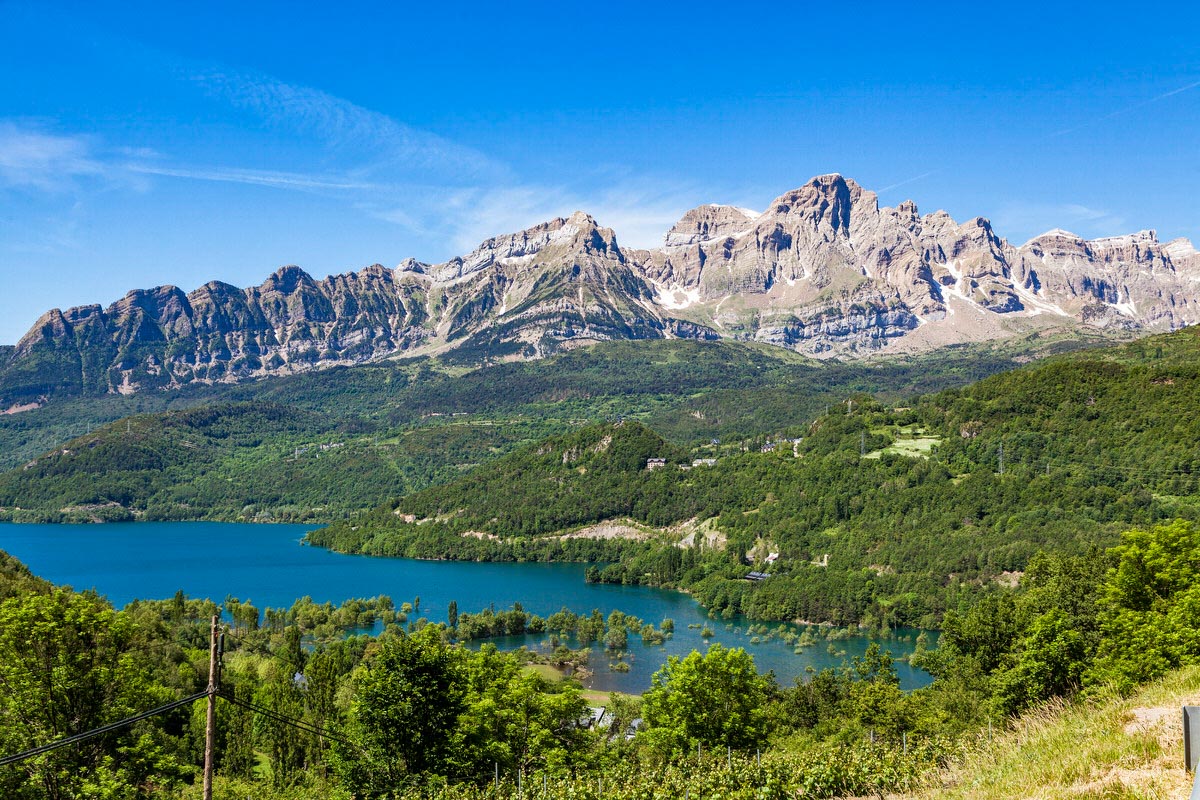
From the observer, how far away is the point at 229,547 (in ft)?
587

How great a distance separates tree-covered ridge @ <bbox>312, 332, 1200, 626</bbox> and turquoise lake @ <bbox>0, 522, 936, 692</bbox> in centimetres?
769

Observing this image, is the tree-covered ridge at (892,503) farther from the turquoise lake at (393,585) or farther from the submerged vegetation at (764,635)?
the turquoise lake at (393,585)

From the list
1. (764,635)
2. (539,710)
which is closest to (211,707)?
(539,710)

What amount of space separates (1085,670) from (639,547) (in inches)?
4692

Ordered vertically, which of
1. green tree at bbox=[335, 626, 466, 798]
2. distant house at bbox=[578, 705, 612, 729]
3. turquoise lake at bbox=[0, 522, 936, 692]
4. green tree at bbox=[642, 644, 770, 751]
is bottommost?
turquoise lake at bbox=[0, 522, 936, 692]

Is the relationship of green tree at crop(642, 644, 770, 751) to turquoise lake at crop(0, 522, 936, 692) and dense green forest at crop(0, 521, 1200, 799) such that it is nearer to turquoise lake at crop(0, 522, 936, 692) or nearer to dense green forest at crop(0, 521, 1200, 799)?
dense green forest at crop(0, 521, 1200, 799)

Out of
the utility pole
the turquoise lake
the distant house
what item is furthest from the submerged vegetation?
the turquoise lake

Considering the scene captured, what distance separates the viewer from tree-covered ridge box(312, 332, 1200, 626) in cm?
10500

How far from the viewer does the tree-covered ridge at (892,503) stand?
105000 mm

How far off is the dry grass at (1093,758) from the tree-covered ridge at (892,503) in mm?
87850

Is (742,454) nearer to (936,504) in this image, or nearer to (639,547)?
(639,547)

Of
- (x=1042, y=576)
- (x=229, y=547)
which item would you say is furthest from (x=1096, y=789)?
(x=229, y=547)

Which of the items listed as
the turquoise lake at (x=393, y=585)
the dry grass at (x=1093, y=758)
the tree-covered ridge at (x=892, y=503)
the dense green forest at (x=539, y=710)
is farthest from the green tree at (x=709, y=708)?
the tree-covered ridge at (x=892, y=503)

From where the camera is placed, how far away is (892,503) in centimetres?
12788
